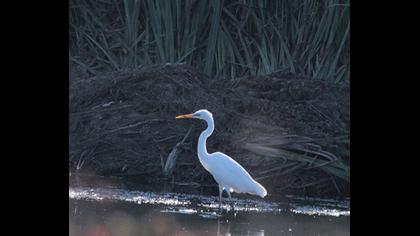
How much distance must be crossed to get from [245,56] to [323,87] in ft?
4.93

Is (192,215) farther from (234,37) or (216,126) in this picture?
(234,37)

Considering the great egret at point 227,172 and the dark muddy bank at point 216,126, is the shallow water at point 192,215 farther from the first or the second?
Answer: the dark muddy bank at point 216,126

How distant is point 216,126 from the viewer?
490 inches

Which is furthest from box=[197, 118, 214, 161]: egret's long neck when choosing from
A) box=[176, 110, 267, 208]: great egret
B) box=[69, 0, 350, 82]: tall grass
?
box=[69, 0, 350, 82]: tall grass

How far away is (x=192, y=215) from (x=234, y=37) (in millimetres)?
5641

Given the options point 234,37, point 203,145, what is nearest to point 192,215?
point 203,145

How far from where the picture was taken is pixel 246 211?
1012cm

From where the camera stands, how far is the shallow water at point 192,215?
27.4 ft

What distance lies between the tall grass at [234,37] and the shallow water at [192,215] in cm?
348

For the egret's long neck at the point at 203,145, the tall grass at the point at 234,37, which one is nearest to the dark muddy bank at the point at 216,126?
the tall grass at the point at 234,37

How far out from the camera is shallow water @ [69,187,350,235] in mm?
8344

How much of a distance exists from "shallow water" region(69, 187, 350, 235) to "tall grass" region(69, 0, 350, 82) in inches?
137
